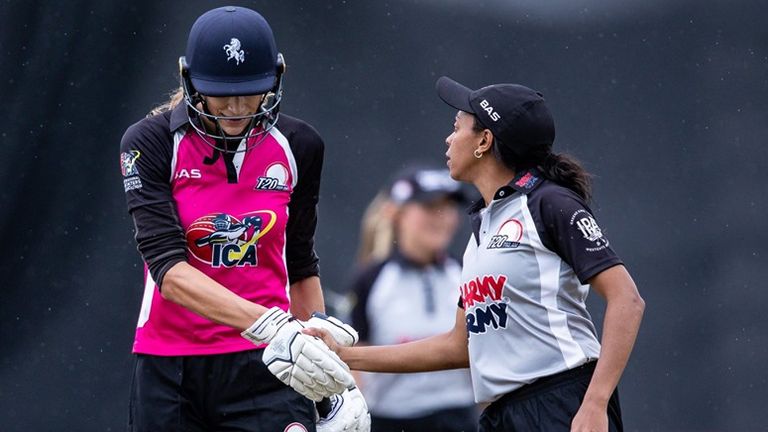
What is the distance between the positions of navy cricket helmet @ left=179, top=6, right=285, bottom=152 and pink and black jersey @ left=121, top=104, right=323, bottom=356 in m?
0.07

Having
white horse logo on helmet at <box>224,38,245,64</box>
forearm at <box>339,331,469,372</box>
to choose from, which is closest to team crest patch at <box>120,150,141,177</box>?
white horse logo on helmet at <box>224,38,245,64</box>

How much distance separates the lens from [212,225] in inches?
134

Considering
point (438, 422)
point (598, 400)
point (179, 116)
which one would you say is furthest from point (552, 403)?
point (438, 422)

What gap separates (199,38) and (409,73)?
2061mm

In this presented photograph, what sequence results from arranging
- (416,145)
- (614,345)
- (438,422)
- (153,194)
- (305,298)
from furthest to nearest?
(416,145) < (438,422) < (305,298) < (153,194) < (614,345)

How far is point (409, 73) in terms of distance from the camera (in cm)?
537

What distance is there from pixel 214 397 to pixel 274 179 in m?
0.63

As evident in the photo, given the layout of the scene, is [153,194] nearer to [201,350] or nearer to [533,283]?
[201,350]

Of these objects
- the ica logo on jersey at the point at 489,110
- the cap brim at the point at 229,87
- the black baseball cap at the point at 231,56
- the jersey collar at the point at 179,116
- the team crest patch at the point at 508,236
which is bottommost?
the team crest patch at the point at 508,236

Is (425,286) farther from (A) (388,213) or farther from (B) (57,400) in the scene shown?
(B) (57,400)

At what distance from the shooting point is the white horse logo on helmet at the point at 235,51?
11.0 ft

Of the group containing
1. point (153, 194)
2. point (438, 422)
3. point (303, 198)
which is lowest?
point (438, 422)

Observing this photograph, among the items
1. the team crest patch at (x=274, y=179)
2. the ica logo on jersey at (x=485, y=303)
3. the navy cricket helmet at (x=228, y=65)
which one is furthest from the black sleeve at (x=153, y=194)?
the ica logo on jersey at (x=485, y=303)

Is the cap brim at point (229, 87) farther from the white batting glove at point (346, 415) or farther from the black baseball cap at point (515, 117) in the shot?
the white batting glove at point (346, 415)
